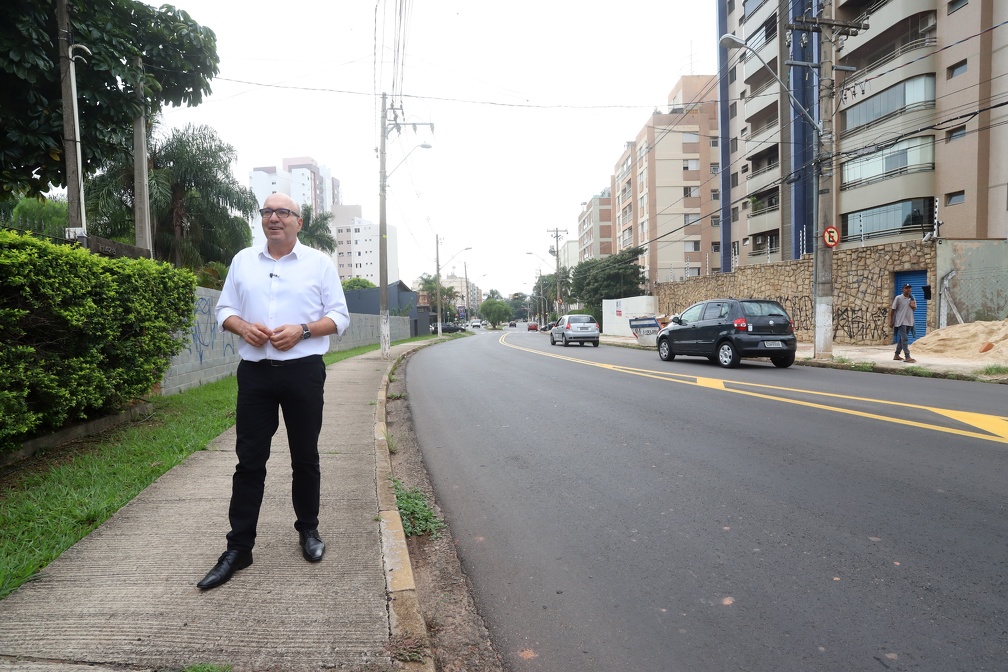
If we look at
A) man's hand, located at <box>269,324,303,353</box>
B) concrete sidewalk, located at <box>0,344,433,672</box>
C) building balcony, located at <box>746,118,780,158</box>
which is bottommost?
concrete sidewalk, located at <box>0,344,433,672</box>

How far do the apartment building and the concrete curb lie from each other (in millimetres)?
13842

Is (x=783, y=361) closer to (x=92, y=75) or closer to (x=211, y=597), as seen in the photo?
(x=211, y=597)

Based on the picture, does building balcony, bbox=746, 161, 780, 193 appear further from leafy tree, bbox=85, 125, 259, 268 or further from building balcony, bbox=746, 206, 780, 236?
leafy tree, bbox=85, 125, 259, 268

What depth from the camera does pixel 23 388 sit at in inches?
166

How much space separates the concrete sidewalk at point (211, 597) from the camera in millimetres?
2184

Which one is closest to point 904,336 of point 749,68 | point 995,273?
point 995,273

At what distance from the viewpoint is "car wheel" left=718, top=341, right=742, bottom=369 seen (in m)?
12.9

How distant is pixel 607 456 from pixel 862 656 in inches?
123

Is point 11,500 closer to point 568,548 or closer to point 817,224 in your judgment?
point 568,548

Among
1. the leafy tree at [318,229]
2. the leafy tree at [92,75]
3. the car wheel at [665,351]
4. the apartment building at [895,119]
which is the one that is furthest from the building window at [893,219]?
the leafy tree at [318,229]

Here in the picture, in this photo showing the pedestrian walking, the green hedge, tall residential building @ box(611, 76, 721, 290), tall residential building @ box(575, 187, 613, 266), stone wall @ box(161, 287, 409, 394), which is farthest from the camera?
tall residential building @ box(575, 187, 613, 266)

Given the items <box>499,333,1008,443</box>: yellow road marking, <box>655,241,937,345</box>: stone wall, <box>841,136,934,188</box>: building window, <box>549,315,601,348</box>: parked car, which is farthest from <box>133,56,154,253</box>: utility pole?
<box>841,136,934,188</box>: building window

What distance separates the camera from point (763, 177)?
36062mm

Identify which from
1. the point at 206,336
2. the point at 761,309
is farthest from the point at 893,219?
the point at 206,336
